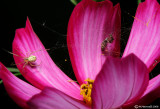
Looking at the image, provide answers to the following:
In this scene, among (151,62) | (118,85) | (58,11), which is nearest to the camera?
(118,85)

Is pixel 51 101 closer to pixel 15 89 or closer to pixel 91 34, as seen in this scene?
pixel 15 89

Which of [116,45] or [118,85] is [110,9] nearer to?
[116,45]

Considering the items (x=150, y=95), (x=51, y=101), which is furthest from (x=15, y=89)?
(x=150, y=95)

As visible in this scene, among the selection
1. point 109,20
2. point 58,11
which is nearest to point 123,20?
point 109,20

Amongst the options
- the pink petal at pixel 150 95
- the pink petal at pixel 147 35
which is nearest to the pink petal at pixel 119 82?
the pink petal at pixel 150 95

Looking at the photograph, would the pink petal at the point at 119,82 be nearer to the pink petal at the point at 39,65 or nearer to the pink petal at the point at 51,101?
the pink petal at the point at 51,101

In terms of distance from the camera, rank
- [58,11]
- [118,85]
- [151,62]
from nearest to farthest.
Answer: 1. [118,85]
2. [151,62]
3. [58,11]

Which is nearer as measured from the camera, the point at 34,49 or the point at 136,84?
the point at 136,84

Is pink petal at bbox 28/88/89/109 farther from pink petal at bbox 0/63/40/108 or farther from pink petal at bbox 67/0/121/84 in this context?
pink petal at bbox 67/0/121/84
